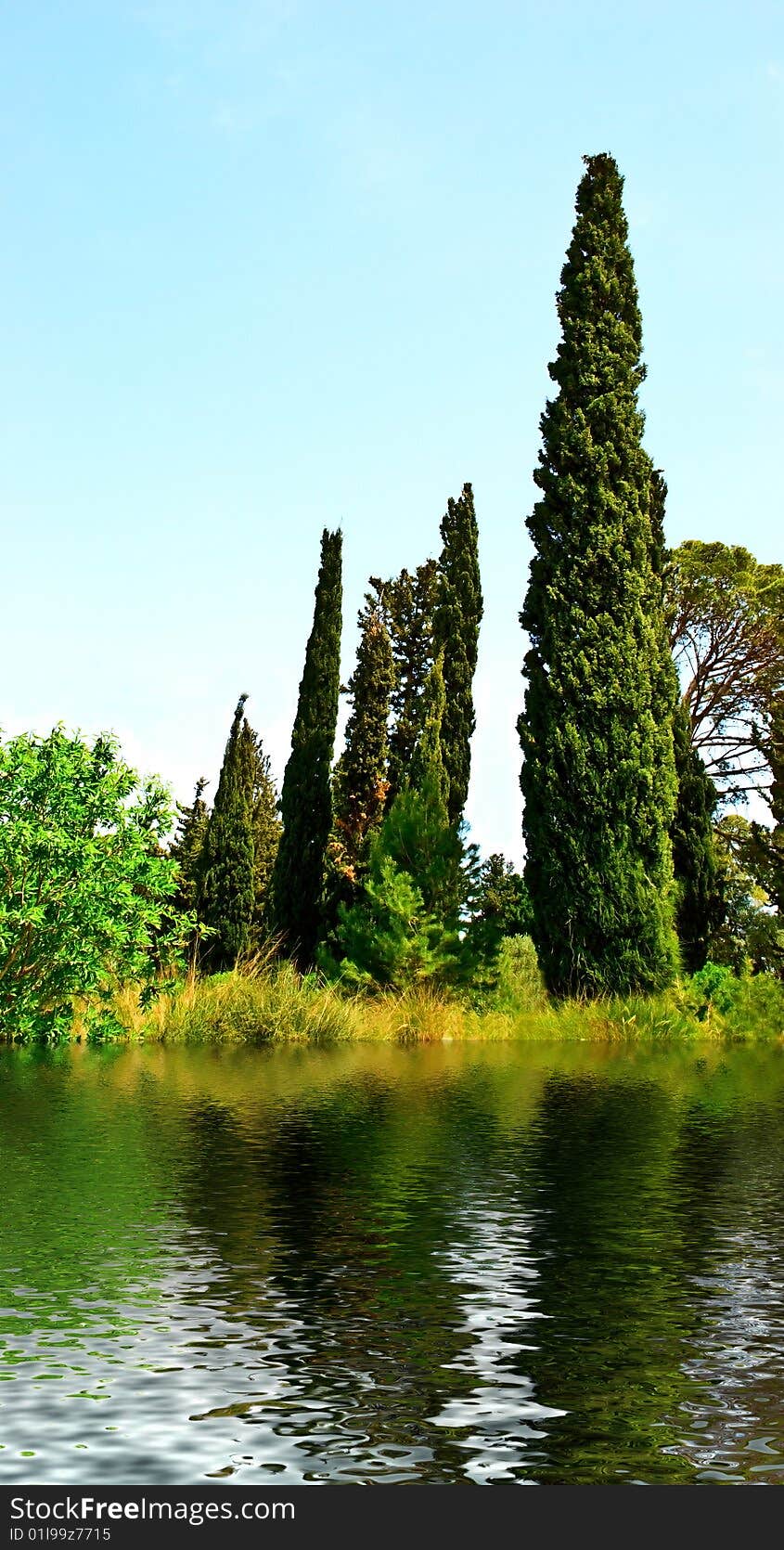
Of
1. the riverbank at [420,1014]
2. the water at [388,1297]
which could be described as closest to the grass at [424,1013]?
the riverbank at [420,1014]

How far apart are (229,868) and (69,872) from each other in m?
14.0

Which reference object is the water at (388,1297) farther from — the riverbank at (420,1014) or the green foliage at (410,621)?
the green foliage at (410,621)

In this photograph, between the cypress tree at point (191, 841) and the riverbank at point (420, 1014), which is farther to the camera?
the cypress tree at point (191, 841)

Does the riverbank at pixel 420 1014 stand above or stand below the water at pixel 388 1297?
above

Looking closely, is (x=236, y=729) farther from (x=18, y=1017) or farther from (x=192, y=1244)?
(x=192, y=1244)

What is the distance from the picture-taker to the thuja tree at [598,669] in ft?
80.4

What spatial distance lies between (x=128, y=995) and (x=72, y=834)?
8.86 ft

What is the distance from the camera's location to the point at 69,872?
18703 millimetres

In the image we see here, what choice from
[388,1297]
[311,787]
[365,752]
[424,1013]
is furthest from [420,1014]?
[388,1297]

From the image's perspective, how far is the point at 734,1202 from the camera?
757 cm

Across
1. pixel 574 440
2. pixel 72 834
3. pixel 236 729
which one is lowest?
pixel 72 834

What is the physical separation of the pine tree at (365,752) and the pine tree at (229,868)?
3257 mm

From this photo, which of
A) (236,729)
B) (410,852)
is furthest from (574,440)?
(236,729)

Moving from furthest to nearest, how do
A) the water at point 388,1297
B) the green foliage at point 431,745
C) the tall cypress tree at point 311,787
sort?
the tall cypress tree at point 311,787, the green foliage at point 431,745, the water at point 388,1297
